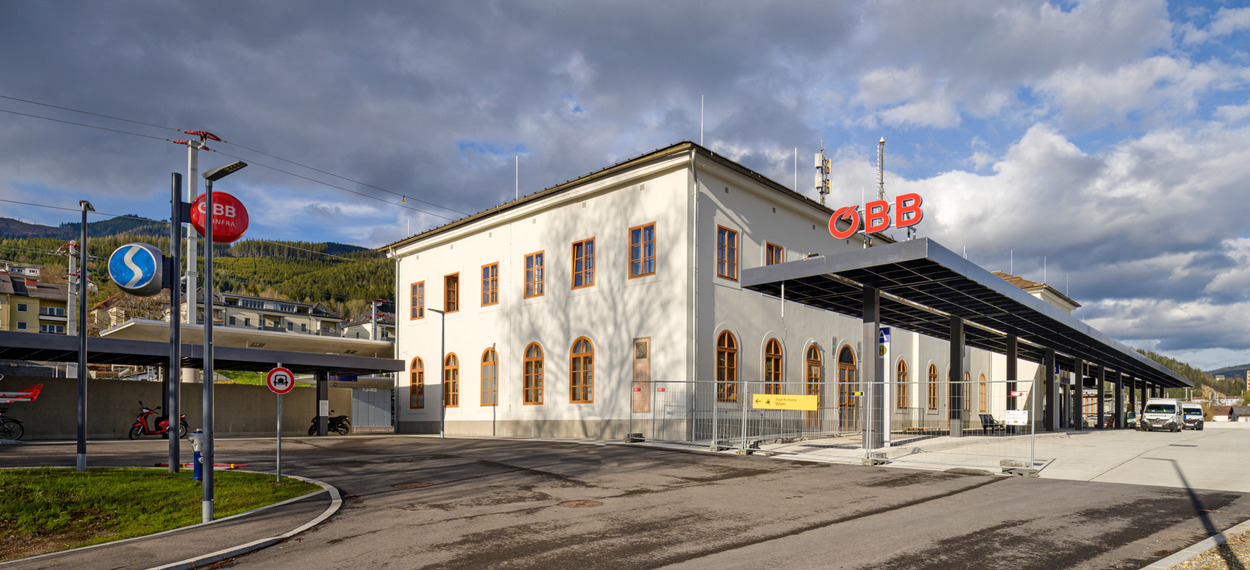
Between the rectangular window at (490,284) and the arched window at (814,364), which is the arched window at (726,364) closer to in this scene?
the arched window at (814,364)

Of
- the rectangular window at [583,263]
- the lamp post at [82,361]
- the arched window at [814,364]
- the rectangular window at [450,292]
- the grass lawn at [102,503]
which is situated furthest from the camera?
the rectangular window at [450,292]

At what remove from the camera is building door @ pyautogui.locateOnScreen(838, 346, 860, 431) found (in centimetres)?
2699

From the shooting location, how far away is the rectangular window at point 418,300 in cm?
3741

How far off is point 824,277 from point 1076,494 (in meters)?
8.75

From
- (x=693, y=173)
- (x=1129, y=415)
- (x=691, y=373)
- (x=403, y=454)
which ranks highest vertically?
Answer: (x=693, y=173)

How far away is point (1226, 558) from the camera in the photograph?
7.23 meters

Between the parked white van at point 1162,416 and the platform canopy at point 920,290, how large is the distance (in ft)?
28.7

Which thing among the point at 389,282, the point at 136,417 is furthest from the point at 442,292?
the point at 389,282

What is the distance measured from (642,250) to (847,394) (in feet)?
33.2

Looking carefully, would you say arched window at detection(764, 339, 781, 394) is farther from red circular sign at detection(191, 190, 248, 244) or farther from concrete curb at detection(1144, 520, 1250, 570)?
red circular sign at detection(191, 190, 248, 244)

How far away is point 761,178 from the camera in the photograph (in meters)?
27.0

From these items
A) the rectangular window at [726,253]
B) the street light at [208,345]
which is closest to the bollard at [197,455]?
the street light at [208,345]

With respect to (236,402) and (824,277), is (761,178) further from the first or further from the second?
(236,402)

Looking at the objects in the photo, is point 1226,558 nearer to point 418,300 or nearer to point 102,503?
point 102,503
